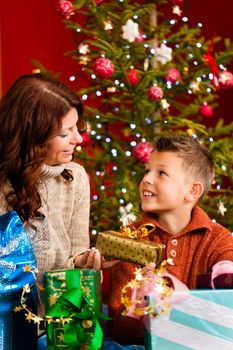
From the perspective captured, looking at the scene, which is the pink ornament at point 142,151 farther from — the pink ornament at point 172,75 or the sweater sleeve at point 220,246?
the sweater sleeve at point 220,246

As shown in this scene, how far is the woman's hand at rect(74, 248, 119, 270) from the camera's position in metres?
1.81

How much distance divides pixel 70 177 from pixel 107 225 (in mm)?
1381

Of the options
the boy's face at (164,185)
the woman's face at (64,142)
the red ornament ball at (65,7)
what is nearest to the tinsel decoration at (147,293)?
the boy's face at (164,185)

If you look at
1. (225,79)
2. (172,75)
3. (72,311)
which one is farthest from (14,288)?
(225,79)

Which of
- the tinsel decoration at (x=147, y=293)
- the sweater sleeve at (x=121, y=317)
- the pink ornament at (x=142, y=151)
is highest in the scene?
the pink ornament at (x=142, y=151)

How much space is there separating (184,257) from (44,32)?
2.99 metres

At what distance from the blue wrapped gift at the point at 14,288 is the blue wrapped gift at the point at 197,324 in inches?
12.2

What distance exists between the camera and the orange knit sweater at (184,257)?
1.86m

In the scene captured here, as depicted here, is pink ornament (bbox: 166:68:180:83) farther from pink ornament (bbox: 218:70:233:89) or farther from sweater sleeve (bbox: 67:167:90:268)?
sweater sleeve (bbox: 67:167:90:268)

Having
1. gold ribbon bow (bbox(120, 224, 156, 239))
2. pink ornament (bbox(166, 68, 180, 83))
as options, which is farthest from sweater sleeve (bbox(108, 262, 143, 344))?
pink ornament (bbox(166, 68, 180, 83))

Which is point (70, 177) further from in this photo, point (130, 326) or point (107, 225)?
point (107, 225)

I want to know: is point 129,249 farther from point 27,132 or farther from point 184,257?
point 27,132

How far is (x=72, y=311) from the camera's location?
1584mm

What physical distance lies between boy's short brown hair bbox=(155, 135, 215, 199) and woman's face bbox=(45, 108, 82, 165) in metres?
0.28
